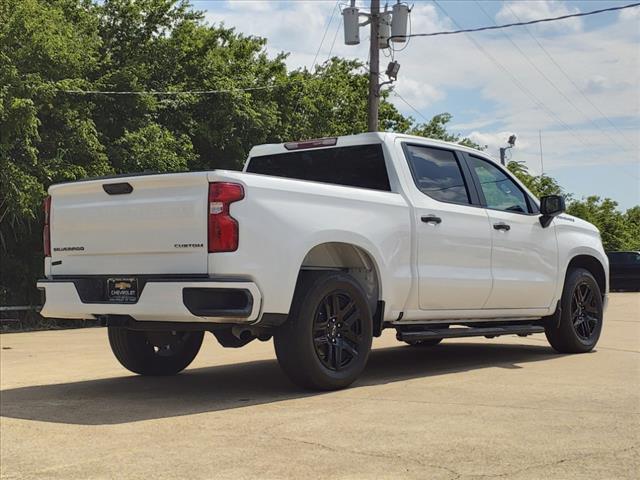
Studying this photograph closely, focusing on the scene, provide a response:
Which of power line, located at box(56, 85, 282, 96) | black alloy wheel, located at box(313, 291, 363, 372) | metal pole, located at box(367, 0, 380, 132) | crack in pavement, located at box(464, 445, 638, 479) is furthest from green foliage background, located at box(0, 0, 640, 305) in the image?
crack in pavement, located at box(464, 445, 638, 479)

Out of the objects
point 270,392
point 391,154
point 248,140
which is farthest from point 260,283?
point 248,140

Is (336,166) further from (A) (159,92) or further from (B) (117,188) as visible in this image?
(A) (159,92)

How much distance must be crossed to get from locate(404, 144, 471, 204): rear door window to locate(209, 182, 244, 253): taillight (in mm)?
2260

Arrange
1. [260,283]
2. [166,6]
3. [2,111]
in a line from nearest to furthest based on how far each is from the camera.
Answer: [260,283]
[2,111]
[166,6]

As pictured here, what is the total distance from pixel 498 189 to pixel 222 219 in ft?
12.1

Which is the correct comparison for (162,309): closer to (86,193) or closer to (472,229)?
(86,193)

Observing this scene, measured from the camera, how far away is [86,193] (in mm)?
6586

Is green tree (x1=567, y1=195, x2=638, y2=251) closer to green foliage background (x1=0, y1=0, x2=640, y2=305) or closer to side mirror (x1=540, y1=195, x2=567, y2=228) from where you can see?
green foliage background (x1=0, y1=0, x2=640, y2=305)

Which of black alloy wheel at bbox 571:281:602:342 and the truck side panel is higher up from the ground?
the truck side panel

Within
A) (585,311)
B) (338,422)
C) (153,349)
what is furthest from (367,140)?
(585,311)

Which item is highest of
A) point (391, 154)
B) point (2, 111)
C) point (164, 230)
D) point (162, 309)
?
point (2, 111)

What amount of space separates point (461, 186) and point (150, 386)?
11.1ft

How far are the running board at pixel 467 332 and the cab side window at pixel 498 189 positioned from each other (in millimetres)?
1168

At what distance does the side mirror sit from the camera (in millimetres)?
8641
